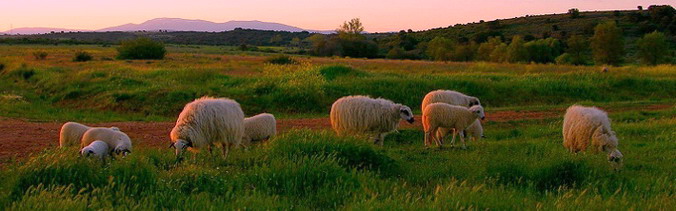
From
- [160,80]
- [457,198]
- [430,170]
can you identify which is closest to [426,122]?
[430,170]

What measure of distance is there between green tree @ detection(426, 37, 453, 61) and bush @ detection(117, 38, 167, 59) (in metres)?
30.0

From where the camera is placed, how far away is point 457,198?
6.15m

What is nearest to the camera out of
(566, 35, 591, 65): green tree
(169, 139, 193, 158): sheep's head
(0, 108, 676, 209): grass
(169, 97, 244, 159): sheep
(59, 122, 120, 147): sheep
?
(0, 108, 676, 209): grass

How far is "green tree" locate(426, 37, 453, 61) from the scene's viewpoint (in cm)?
6556

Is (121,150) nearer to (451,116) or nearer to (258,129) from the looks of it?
(258,129)

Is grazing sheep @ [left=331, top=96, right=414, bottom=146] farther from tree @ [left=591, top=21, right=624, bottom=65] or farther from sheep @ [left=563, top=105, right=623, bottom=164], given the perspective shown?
tree @ [left=591, top=21, right=624, bottom=65]

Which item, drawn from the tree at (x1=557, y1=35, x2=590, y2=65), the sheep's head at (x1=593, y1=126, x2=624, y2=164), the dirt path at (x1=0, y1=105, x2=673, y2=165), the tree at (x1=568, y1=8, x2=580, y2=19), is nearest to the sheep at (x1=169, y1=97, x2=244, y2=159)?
the dirt path at (x1=0, y1=105, x2=673, y2=165)

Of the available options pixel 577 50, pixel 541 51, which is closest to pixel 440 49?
pixel 541 51

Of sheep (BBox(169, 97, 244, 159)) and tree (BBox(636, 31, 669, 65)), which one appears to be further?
tree (BBox(636, 31, 669, 65))

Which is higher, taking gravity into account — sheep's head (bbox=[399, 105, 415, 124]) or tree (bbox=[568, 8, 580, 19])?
tree (bbox=[568, 8, 580, 19])

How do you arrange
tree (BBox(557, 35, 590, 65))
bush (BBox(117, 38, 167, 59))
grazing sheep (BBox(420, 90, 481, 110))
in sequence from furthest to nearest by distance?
tree (BBox(557, 35, 590, 65)) < bush (BBox(117, 38, 167, 59)) < grazing sheep (BBox(420, 90, 481, 110))

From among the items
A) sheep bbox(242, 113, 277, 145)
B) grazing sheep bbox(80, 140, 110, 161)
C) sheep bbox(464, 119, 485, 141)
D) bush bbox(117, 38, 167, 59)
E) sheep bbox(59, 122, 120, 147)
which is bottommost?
sheep bbox(464, 119, 485, 141)

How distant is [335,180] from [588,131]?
5902 mm

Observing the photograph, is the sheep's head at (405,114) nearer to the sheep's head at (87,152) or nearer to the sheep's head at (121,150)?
the sheep's head at (121,150)
